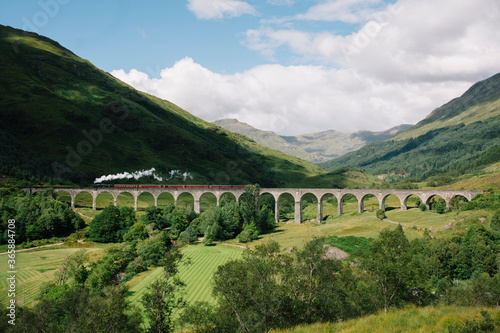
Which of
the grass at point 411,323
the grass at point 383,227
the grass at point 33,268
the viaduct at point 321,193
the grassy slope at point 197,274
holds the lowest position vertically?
the grassy slope at point 197,274

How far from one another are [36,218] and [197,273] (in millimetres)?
49048

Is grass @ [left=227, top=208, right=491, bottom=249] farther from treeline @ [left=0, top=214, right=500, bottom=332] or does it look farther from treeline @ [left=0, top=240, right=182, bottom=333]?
treeline @ [left=0, top=240, right=182, bottom=333]

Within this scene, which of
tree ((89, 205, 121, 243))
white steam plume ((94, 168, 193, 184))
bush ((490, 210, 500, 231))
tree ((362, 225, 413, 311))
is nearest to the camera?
tree ((362, 225, 413, 311))

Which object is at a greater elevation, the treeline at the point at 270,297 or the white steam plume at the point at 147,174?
the white steam plume at the point at 147,174

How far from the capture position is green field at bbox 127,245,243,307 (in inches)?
1646

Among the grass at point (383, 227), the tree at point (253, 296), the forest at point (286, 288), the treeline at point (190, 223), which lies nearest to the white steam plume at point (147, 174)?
the treeline at point (190, 223)

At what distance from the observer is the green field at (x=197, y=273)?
41.8m

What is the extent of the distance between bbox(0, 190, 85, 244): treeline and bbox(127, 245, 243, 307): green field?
112 feet

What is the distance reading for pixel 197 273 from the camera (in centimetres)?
5106

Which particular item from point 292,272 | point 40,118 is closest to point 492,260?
point 292,272

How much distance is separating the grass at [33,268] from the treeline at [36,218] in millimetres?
9312

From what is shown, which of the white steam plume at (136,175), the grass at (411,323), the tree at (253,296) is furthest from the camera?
the white steam plume at (136,175)

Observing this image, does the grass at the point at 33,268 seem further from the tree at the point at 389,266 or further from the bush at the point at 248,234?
the tree at the point at 389,266

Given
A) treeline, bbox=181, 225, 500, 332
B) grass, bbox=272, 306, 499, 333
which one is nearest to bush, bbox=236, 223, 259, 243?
treeline, bbox=181, 225, 500, 332
